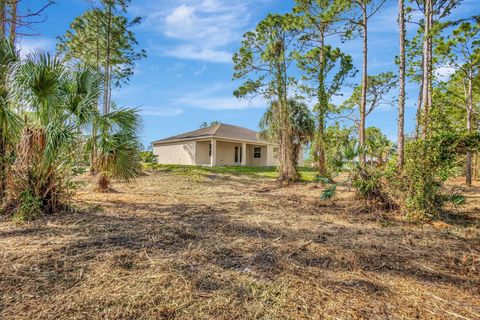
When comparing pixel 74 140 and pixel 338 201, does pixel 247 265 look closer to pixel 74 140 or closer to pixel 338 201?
pixel 74 140

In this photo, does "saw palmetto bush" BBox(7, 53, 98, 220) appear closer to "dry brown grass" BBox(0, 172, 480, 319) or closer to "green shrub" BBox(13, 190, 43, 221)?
"green shrub" BBox(13, 190, 43, 221)

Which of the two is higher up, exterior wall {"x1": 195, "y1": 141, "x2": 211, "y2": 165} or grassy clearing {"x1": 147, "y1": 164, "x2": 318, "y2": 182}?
exterior wall {"x1": 195, "y1": 141, "x2": 211, "y2": 165}

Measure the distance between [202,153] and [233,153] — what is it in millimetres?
3022

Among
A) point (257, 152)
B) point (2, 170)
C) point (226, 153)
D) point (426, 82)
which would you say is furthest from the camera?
point (257, 152)

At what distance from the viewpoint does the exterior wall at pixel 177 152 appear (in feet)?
78.5

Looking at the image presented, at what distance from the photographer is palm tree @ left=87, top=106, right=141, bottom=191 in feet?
20.1

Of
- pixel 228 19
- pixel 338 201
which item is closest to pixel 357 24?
pixel 228 19

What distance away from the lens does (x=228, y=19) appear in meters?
8.98

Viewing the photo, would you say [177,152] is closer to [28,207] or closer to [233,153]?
[233,153]

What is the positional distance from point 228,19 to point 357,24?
17.4 ft

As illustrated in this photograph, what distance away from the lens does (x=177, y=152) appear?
25.4m

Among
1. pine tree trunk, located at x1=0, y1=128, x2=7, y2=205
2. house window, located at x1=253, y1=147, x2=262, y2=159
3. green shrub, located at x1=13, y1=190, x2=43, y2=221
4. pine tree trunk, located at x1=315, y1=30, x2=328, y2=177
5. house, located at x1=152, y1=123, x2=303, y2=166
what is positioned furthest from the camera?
house window, located at x1=253, y1=147, x2=262, y2=159

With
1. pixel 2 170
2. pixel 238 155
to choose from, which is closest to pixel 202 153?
pixel 238 155

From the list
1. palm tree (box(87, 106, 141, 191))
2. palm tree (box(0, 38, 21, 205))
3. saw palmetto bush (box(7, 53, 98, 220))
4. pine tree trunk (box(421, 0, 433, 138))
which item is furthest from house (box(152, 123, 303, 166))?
palm tree (box(0, 38, 21, 205))
